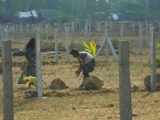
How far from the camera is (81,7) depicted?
285 feet

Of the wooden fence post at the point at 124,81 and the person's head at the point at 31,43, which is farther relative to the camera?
the person's head at the point at 31,43

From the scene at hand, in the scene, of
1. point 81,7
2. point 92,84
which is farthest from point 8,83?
point 81,7

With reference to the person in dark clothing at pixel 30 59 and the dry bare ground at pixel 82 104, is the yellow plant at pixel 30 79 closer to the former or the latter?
the dry bare ground at pixel 82 104

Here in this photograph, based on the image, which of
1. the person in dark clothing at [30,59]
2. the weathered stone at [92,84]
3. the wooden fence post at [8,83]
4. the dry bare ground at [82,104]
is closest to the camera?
the wooden fence post at [8,83]

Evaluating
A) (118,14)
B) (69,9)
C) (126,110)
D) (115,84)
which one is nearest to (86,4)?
(69,9)

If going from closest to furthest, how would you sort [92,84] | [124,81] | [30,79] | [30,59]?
[124,81]
[92,84]
[30,79]
[30,59]

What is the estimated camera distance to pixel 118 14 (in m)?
77.2

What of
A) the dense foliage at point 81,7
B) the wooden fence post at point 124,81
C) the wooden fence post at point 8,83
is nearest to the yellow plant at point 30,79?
the wooden fence post at point 8,83

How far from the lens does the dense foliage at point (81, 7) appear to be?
250 ft

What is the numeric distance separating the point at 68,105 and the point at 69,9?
78977 millimetres

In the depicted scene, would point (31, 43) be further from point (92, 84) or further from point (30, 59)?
point (92, 84)

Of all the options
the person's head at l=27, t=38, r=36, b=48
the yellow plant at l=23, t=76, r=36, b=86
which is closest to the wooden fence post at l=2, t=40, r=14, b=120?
the yellow plant at l=23, t=76, r=36, b=86

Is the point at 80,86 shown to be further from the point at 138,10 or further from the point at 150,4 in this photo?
the point at 150,4

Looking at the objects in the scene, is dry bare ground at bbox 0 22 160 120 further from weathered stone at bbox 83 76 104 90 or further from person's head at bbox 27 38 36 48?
person's head at bbox 27 38 36 48
